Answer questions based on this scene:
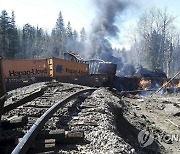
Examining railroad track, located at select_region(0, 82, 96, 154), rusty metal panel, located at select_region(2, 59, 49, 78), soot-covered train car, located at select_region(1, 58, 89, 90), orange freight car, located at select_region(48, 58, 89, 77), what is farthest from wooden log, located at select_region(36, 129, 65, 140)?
orange freight car, located at select_region(48, 58, 89, 77)

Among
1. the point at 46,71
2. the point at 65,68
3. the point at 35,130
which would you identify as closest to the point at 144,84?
the point at 65,68

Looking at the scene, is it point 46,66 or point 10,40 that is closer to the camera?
point 46,66

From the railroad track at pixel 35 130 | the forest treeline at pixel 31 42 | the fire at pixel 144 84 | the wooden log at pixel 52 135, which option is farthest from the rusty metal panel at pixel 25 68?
the forest treeline at pixel 31 42

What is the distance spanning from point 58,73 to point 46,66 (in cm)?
103

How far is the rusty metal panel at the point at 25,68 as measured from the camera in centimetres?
2195

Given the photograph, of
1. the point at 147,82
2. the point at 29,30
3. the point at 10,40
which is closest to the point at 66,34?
the point at 29,30

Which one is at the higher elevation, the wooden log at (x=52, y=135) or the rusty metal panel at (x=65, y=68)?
the rusty metal panel at (x=65, y=68)

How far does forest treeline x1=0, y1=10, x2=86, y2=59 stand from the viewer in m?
67.7

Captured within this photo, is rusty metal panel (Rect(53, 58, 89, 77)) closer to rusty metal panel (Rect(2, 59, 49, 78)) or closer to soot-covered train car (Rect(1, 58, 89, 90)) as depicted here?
soot-covered train car (Rect(1, 58, 89, 90))

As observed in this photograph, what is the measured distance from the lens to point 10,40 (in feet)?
223

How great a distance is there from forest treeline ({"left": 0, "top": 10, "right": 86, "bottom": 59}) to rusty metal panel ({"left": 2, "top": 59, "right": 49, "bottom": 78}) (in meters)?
29.5

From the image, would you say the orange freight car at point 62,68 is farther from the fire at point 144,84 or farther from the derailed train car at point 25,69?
the fire at point 144,84

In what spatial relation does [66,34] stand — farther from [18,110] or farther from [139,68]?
[18,110]

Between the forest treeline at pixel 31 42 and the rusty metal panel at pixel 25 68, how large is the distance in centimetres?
2955
